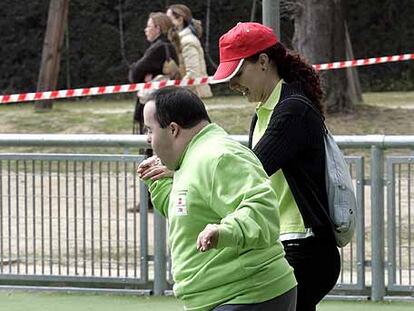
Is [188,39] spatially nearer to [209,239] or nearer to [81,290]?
[81,290]

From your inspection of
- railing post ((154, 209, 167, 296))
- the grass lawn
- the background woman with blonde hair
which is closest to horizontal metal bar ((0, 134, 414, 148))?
railing post ((154, 209, 167, 296))

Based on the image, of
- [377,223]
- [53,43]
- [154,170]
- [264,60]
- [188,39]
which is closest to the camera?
[154,170]

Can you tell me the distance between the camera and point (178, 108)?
4.44 meters

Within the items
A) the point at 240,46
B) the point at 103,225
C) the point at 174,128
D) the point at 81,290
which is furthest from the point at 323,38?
the point at 174,128

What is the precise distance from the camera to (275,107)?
5051mm

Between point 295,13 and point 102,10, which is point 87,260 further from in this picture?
point 102,10

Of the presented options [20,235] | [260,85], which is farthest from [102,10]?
[260,85]

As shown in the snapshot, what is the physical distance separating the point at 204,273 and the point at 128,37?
918 inches

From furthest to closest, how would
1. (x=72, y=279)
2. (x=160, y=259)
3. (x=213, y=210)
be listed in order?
1. (x=72, y=279)
2. (x=160, y=259)
3. (x=213, y=210)

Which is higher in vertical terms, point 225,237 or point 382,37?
point 382,37

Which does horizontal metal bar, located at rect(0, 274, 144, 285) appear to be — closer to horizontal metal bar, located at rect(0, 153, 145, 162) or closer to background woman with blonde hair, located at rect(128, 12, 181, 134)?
horizontal metal bar, located at rect(0, 153, 145, 162)

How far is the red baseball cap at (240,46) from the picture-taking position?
5016 millimetres

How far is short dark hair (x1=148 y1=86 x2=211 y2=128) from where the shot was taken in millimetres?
4438

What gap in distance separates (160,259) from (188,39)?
5.85 meters
